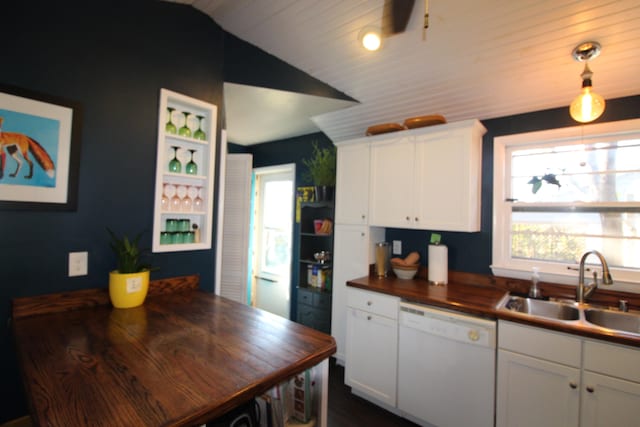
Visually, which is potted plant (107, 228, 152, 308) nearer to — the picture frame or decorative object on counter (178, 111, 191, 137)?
the picture frame

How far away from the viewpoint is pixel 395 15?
1316 mm

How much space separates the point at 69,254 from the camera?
1.52 metres

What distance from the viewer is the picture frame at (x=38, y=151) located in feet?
4.48

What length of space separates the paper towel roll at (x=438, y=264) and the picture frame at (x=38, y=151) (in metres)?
2.45

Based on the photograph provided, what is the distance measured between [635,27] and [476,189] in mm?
1185

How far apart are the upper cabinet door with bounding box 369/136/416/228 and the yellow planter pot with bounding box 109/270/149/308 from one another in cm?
185

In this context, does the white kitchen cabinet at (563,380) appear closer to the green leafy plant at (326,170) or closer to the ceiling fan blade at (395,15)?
the ceiling fan blade at (395,15)

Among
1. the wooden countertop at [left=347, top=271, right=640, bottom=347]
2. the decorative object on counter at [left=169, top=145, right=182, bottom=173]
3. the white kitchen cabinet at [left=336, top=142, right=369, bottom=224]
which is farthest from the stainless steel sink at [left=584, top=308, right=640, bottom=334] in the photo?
the decorative object on counter at [left=169, top=145, right=182, bottom=173]

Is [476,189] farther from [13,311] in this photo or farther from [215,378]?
[13,311]

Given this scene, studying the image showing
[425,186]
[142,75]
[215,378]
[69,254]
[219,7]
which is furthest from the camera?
[425,186]

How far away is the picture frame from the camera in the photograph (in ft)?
4.48

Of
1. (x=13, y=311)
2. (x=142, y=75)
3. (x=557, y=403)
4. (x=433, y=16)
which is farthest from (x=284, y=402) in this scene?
(x=433, y=16)

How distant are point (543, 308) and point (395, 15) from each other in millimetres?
2115

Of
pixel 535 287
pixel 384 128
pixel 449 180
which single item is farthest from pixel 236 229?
pixel 535 287
